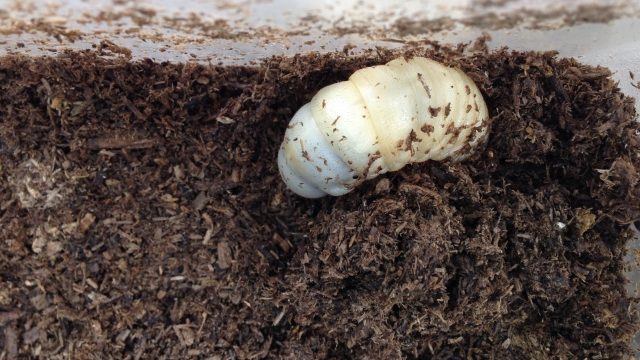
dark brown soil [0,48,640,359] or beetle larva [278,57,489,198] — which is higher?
beetle larva [278,57,489,198]

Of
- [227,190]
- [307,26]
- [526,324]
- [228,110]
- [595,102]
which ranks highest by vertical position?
[307,26]

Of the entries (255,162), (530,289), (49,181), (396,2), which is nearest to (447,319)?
(530,289)

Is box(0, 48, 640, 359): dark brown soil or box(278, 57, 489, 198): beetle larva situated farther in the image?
box(0, 48, 640, 359): dark brown soil

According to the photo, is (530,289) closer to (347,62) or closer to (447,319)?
(447,319)

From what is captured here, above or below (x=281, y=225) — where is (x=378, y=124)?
above

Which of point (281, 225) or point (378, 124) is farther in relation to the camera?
point (281, 225)
